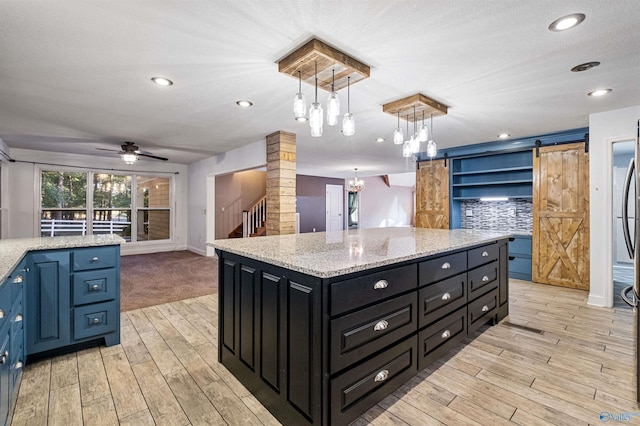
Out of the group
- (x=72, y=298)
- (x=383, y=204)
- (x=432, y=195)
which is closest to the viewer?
(x=72, y=298)

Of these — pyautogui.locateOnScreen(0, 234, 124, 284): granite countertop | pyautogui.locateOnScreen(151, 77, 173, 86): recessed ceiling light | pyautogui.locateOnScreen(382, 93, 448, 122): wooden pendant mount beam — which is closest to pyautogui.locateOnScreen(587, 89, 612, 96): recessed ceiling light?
pyautogui.locateOnScreen(382, 93, 448, 122): wooden pendant mount beam

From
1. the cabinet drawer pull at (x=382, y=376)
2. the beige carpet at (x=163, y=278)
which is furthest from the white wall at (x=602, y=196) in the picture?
the beige carpet at (x=163, y=278)

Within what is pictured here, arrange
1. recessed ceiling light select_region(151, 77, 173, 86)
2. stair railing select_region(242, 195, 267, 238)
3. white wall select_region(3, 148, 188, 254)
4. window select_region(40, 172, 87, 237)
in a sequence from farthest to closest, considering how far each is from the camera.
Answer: stair railing select_region(242, 195, 267, 238), window select_region(40, 172, 87, 237), white wall select_region(3, 148, 188, 254), recessed ceiling light select_region(151, 77, 173, 86)

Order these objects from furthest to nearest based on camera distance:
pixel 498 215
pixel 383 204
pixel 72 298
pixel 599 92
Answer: pixel 383 204 < pixel 498 215 < pixel 599 92 < pixel 72 298

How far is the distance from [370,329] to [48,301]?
2418 mm

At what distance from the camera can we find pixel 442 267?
2.17 metres

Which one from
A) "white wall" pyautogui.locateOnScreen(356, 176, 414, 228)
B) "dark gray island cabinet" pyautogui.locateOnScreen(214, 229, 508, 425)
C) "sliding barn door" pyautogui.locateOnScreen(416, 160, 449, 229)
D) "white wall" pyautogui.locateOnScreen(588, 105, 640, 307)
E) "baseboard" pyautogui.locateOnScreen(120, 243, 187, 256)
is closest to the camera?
"dark gray island cabinet" pyautogui.locateOnScreen(214, 229, 508, 425)

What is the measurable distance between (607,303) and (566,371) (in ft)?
6.85

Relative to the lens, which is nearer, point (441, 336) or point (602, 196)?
point (441, 336)

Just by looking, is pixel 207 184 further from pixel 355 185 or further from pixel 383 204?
pixel 383 204

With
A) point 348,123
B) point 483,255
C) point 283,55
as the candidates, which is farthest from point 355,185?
point 283,55

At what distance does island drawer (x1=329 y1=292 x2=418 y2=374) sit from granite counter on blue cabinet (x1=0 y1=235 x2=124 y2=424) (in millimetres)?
1932

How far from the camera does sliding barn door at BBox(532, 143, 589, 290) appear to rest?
4.29m

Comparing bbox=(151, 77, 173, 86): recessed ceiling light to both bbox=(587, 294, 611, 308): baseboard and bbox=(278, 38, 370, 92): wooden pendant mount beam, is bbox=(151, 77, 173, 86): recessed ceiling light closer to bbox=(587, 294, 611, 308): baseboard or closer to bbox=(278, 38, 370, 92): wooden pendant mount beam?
bbox=(278, 38, 370, 92): wooden pendant mount beam
